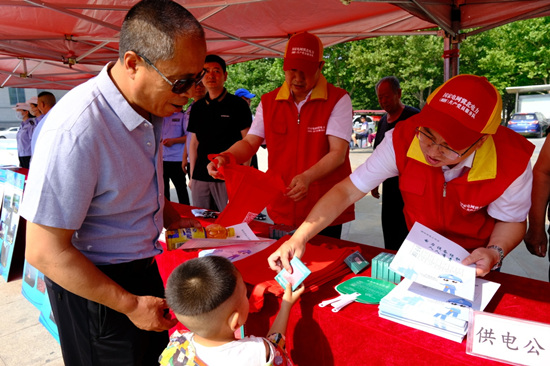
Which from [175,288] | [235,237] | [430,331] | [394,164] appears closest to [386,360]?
[430,331]

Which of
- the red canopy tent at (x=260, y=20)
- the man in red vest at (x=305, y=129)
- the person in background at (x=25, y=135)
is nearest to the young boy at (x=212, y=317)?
the man in red vest at (x=305, y=129)

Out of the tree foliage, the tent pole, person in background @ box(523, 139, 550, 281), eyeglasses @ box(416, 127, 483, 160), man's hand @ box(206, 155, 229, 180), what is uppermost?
the tree foliage

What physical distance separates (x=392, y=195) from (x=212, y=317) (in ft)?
9.12

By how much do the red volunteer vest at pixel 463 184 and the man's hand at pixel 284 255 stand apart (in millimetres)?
502

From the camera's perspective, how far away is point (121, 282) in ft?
4.05

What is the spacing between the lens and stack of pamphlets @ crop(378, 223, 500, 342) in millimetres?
1099

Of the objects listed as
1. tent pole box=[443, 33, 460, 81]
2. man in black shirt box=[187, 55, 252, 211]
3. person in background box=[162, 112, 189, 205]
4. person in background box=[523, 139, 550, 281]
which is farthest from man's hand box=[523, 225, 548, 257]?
person in background box=[162, 112, 189, 205]

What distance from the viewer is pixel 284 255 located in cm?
140

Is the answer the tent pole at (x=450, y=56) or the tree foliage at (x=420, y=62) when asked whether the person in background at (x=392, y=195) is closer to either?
the tent pole at (x=450, y=56)

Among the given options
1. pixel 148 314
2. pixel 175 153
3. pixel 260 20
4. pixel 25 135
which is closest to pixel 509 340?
pixel 148 314

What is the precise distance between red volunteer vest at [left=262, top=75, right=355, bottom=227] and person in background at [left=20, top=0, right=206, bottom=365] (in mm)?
1054

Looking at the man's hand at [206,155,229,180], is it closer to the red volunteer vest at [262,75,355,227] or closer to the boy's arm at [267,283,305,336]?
the red volunteer vest at [262,75,355,227]

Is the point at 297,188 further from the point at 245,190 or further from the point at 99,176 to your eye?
the point at 99,176

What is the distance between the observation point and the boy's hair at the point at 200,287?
103cm
